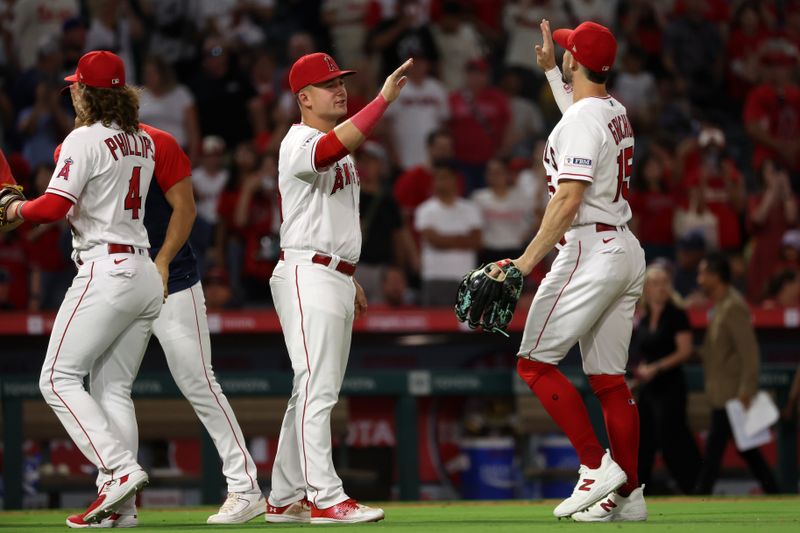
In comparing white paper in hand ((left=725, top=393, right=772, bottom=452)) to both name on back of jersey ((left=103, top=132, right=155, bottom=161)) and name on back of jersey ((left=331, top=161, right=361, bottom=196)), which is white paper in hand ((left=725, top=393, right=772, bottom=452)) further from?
name on back of jersey ((left=103, top=132, right=155, bottom=161))

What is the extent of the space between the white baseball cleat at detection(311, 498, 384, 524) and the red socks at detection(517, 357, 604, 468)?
0.90 metres

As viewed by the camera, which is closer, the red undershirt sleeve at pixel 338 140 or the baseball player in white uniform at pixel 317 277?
the red undershirt sleeve at pixel 338 140

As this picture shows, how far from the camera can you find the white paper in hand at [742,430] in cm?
916

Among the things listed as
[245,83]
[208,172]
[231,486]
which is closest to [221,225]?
[208,172]

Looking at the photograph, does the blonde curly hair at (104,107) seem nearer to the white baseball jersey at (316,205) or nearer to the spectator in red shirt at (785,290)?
the white baseball jersey at (316,205)

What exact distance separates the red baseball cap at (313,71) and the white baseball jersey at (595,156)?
99 centimetres

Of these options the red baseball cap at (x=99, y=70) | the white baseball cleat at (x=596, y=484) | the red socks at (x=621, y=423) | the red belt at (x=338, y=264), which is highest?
the red baseball cap at (x=99, y=70)

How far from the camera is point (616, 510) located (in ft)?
19.0

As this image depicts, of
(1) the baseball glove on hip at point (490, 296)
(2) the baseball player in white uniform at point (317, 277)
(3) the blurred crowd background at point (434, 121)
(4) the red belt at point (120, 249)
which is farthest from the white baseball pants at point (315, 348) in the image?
(3) the blurred crowd background at point (434, 121)

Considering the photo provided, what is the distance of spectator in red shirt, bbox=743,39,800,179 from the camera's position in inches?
516

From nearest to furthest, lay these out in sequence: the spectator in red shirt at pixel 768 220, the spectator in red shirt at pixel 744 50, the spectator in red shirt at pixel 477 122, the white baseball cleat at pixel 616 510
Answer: the white baseball cleat at pixel 616 510 < the spectator in red shirt at pixel 768 220 < the spectator in red shirt at pixel 477 122 < the spectator in red shirt at pixel 744 50

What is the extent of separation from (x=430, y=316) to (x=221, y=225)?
2430 mm

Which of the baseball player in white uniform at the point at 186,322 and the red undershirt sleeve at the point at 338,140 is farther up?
the red undershirt sleeve at the point at 338,140

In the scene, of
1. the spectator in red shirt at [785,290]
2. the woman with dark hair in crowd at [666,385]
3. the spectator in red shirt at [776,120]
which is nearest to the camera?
the woman with dark hair in crowd at [666,385]
